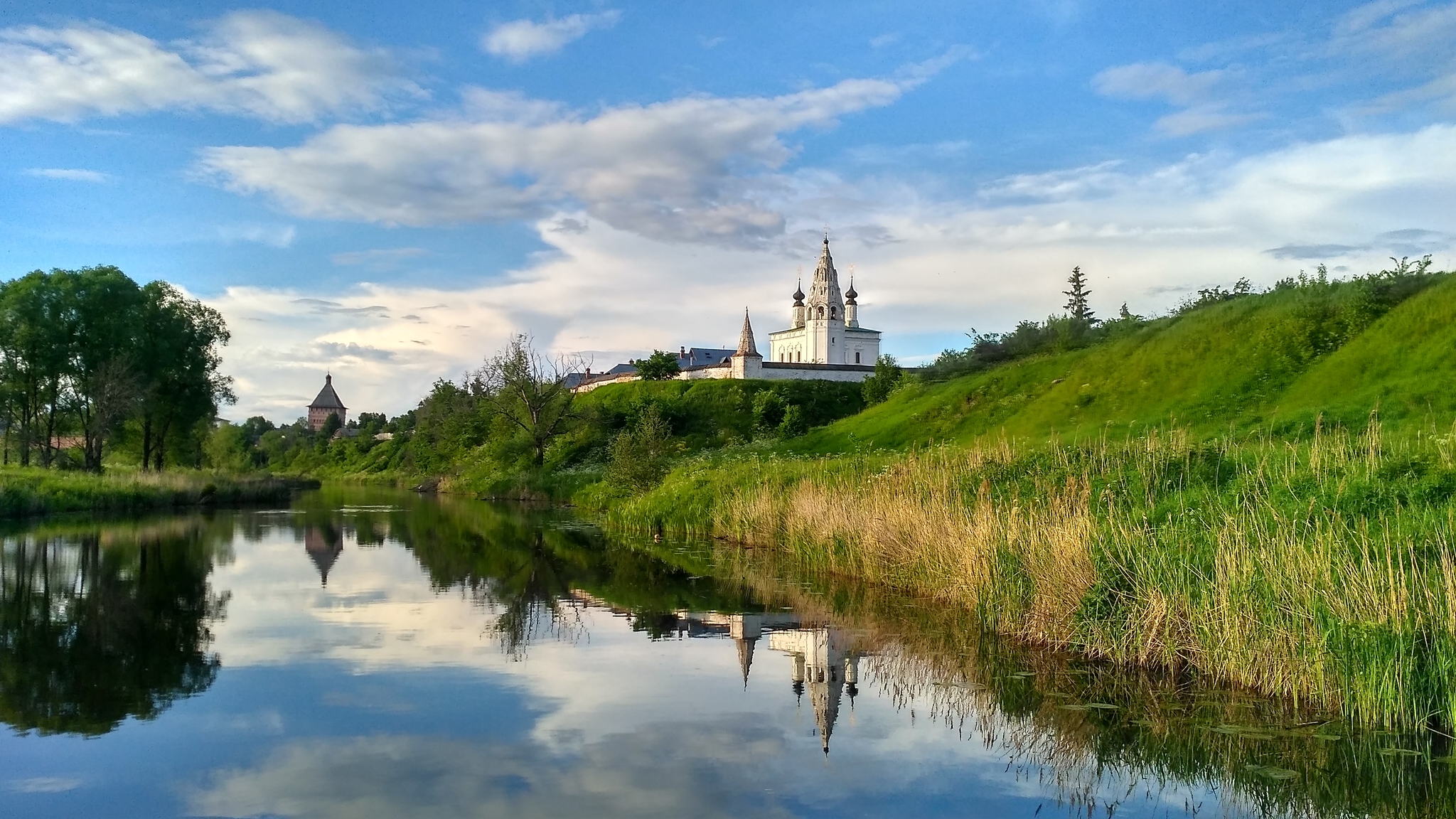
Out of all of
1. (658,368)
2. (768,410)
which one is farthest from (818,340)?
(768,410)

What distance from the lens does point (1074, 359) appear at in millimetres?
50250

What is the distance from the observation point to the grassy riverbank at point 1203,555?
975 centimetres

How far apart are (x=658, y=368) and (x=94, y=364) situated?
64.1 metres

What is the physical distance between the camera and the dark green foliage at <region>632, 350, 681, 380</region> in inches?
4267

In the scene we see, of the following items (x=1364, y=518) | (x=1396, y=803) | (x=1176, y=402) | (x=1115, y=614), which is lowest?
(x=1396, y=803)

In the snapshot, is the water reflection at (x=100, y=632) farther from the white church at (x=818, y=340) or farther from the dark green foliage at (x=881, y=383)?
the white church at (x=818, y=340)

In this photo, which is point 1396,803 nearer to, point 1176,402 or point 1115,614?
point 1115,614

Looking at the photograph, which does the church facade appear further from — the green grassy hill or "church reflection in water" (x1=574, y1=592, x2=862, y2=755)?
"church reflection in water" (x1=574, y1=592, x2=862, y2=755)

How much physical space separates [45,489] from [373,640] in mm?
30789

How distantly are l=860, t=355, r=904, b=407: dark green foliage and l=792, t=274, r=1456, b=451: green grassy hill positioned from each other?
91.4ft

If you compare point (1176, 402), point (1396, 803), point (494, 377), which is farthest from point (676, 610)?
point (494, 377)

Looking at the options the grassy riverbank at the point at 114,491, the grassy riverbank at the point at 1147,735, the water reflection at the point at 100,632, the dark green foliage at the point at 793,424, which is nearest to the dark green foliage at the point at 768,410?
the dark green foliage at the point at 793,424

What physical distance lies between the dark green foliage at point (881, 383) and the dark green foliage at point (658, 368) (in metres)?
26.1

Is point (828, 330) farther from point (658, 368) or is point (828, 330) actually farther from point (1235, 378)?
point (1235, 378)
